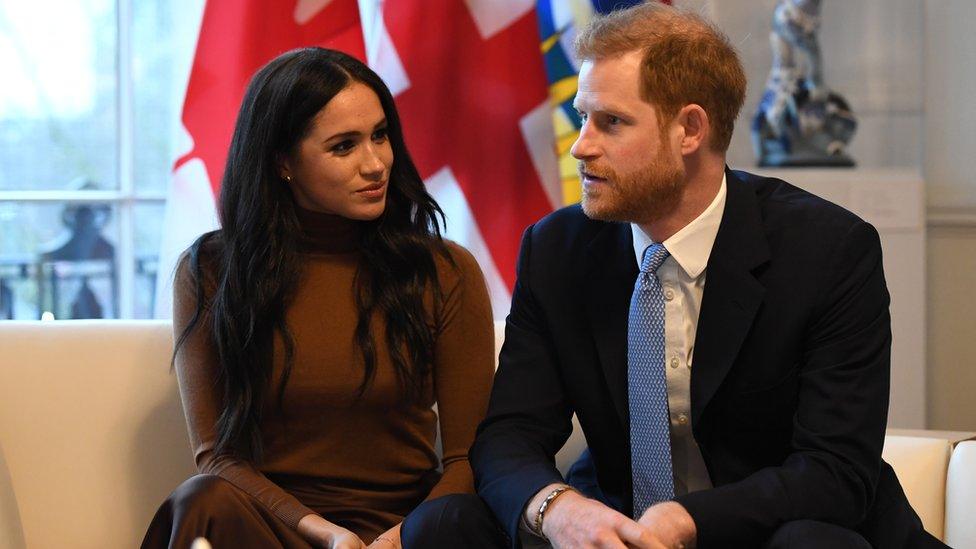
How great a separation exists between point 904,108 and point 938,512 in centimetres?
150

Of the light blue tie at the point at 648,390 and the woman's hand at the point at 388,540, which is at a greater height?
the light blue tie at the point at 648,390

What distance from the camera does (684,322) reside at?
1686 millimetres

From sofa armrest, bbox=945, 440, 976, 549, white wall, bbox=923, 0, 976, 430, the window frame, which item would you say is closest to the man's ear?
sofa armrest, bbox=945, 440, 976, 549

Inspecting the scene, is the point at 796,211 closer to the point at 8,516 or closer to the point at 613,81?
the point at 613,81

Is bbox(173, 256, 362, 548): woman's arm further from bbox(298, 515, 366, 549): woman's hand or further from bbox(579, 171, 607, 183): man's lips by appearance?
bbox(579, 171, 607, 183): man's lips

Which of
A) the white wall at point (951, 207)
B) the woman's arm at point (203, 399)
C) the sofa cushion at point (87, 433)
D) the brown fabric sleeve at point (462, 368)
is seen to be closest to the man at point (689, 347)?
the brown fabric sleeve at point (462, 368)

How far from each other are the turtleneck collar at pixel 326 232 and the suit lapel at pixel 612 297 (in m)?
0.42

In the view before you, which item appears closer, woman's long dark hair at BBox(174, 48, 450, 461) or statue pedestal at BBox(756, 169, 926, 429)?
woman's long dark hair at BBox(174, 48, 450, 461)

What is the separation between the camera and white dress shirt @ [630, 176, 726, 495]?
1666mm

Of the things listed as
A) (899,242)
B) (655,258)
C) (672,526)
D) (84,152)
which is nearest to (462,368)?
(655,258)

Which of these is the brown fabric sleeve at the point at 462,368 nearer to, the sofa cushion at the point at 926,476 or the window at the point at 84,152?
the sofa cushion at the point at 926,476

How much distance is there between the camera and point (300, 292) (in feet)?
6.32

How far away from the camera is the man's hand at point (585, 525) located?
1.46 meters

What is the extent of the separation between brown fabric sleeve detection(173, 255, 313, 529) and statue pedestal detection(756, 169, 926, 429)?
1.50 meters
